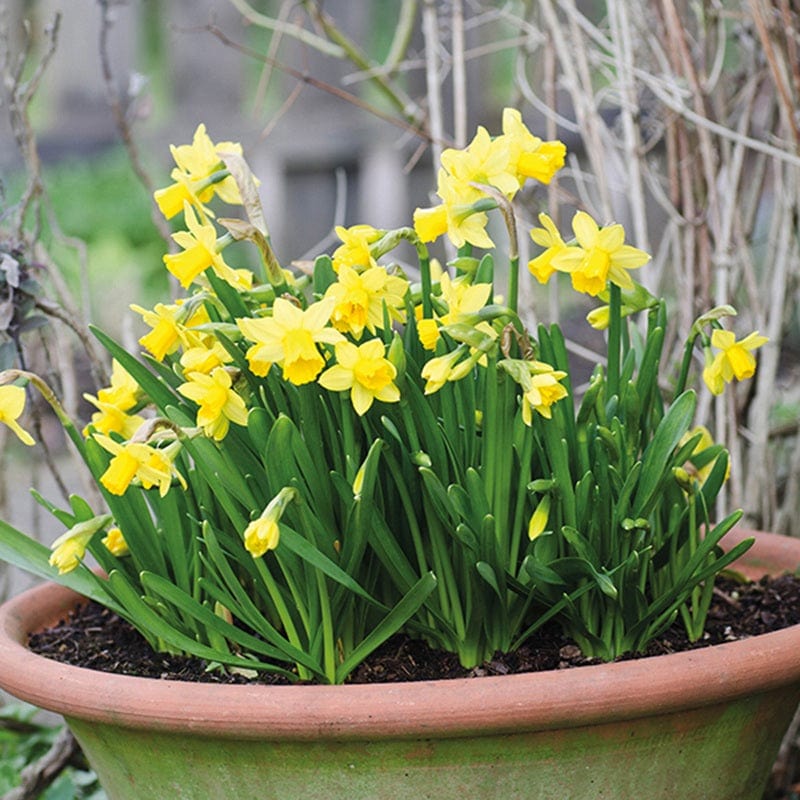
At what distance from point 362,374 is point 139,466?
208 mm

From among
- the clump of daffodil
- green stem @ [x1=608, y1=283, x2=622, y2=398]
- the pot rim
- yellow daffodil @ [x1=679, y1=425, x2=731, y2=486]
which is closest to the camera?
the pot rim

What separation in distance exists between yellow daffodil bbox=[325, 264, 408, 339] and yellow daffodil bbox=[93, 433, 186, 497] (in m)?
0.18

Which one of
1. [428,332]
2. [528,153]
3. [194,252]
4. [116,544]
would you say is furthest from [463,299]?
[116,544]

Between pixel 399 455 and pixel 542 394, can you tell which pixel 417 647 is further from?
pixel 542 394

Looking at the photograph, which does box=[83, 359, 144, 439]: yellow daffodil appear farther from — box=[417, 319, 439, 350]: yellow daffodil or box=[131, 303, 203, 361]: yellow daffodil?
box=[417, 319, 439, 350]: yellow daffodil

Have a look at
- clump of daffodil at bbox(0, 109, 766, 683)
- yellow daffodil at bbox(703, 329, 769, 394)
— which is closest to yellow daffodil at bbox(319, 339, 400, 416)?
clump of daffodil at bbox(0, 109, 766, 683)

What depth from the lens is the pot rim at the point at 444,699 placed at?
923mm

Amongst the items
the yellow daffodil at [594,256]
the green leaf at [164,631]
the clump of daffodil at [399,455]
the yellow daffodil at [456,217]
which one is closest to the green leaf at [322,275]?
the clump of daffodil at [399,455]

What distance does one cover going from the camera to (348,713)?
925 millimetres

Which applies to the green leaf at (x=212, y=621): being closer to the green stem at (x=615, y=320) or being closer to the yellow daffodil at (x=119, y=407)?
the yellow daffodil at (x=119, y=407)

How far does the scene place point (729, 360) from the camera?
1142 millimetres

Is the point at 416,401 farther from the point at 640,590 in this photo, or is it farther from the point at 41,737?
the point at 41,737

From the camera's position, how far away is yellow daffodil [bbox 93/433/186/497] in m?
0.98

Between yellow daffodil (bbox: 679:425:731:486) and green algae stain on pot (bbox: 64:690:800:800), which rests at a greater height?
yellow daffodil (bbox: 679:425:731:486)
